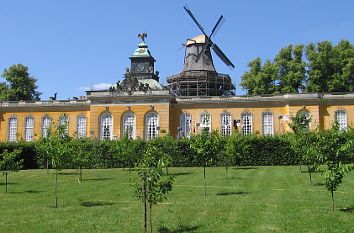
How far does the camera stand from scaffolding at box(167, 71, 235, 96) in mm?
69438

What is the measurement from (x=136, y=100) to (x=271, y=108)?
16.3m

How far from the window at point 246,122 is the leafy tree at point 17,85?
105ft

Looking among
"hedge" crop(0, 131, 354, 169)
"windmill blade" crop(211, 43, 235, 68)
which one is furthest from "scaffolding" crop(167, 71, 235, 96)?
"hedge" crop(0, 131, 354, 169)

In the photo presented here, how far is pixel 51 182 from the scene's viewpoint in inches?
1158

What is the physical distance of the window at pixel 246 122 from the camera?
195 feet

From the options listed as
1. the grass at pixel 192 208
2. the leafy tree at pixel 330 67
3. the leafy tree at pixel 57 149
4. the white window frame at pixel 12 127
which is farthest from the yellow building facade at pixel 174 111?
the leafy tree at pixel 57 149

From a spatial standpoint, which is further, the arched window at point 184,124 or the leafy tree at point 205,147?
the arched window at point 184,124

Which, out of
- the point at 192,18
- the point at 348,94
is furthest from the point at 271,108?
the point at 192,18

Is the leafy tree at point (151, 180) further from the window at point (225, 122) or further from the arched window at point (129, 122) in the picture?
the window at point (225, 122)

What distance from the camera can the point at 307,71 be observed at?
204 ft

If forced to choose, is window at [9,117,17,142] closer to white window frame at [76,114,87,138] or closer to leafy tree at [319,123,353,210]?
white window frame at [76,114,87,138]

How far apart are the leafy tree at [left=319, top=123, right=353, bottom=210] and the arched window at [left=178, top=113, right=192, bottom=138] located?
41.7 meters

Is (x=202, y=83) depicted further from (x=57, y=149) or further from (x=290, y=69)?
(x=57, y=149)

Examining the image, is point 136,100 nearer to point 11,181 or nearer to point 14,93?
point 14,93
